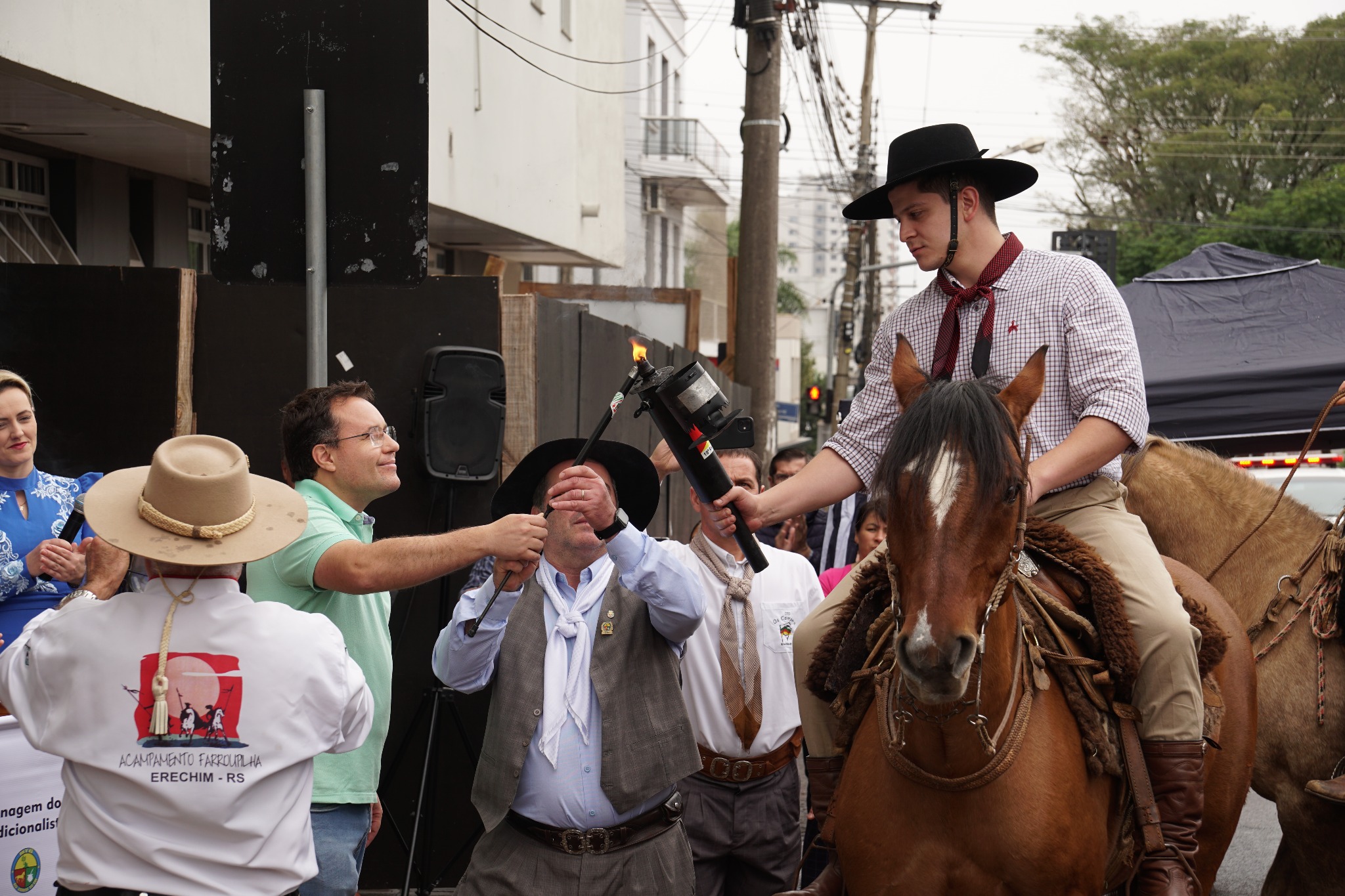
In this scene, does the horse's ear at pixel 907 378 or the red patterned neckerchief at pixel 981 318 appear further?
the red patterned neckerchief at pixel 981 318

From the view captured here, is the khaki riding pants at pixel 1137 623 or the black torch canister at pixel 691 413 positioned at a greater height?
the black torch canister at pixel 691 413

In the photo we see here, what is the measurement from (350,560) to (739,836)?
2022 mm

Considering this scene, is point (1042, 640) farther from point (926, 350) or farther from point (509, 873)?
point (509, 873)

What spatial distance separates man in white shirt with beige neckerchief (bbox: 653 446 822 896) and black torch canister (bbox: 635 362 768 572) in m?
1.26

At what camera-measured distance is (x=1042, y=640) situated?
3680mm

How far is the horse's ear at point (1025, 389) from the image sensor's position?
11.2 ft

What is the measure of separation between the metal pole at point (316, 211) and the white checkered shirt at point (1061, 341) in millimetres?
1823

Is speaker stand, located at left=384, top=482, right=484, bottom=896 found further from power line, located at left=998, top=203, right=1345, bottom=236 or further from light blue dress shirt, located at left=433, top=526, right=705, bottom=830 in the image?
power line, located at left=998, top=203, right=1345, bottom=236

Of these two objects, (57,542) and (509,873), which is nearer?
(509,873)

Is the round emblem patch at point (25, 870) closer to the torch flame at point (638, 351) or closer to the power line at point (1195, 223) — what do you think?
the torch flame at point (638, 351)

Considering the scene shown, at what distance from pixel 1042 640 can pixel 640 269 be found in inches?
1028

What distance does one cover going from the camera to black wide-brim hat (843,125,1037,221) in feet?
13.0

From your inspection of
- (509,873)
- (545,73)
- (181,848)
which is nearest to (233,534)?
(181,848)

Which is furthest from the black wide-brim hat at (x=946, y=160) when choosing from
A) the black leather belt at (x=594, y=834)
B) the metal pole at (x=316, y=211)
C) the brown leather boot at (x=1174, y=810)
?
the black leather belt at (x=594, y=834)
